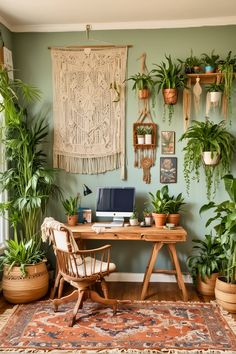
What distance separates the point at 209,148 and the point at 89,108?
145 cm

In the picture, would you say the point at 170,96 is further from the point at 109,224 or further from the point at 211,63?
the point at 109,224

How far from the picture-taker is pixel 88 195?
4.23m

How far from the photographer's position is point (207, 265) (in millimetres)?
3703

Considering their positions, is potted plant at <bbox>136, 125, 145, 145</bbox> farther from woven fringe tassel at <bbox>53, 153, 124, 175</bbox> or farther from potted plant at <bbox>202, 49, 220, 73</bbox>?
potted plant at <bbox>202, 49, 220, 73</bbox>

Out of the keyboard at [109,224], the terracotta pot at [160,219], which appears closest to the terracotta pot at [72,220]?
the keyboard at [109,224]

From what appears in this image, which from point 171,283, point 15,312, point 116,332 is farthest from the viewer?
point 171,283

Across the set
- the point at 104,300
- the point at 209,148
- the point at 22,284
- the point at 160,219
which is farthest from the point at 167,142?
the point at 22,284

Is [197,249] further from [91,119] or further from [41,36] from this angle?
[41,36]

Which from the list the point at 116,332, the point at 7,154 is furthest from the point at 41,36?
the point at 116,332

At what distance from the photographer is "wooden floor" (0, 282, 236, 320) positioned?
12.1ft

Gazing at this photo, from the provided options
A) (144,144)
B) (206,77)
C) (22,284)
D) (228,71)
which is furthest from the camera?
(144,144)

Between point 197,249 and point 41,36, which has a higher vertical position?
point 41,36

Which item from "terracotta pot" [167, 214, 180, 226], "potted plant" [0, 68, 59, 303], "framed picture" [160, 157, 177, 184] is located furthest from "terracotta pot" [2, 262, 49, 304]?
"framed picture" [160, 157, 177, 184]

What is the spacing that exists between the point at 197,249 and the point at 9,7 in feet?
10.9
